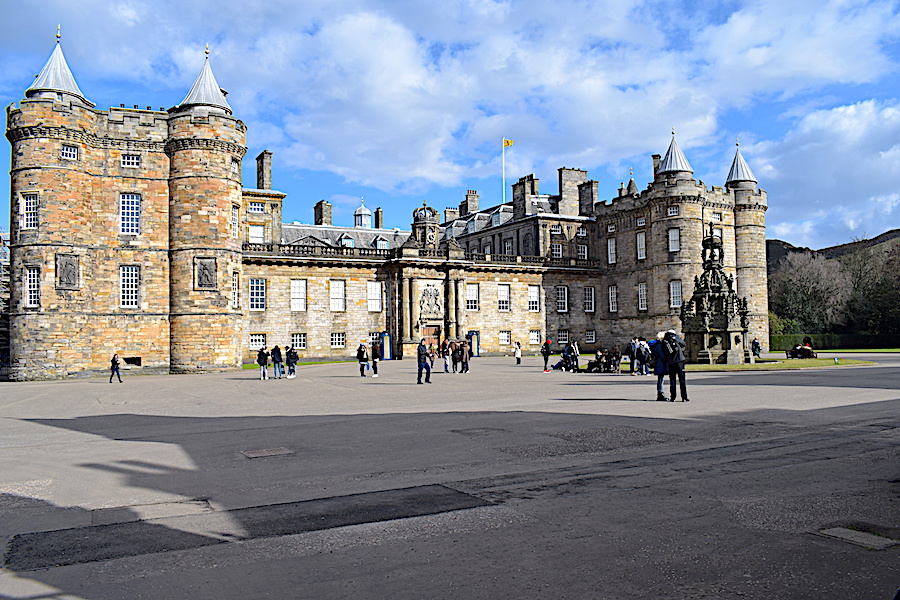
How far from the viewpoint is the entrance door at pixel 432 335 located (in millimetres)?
49781

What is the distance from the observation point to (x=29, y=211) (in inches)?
1328

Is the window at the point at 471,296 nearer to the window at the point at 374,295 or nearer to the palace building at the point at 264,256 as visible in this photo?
the palace building at the point at 264,256

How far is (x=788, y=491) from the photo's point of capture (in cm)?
739

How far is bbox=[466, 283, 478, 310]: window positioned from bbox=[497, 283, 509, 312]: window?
1996 millimetres

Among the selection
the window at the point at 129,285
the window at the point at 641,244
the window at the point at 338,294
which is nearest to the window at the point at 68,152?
the window at the point at 129,285

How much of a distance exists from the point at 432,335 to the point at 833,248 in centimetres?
5572

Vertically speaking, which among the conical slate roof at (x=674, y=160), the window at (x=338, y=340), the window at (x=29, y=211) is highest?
the conical slate roof at (x=674, y=160)

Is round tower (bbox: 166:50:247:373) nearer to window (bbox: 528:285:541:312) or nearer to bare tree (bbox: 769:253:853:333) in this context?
window (bbox: 528:285:541:312)

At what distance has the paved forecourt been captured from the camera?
16.2 ft

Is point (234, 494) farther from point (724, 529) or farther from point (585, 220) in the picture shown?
point (585, 220)

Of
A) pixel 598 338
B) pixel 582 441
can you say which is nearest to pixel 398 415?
pixel 582 441

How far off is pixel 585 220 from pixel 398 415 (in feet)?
155

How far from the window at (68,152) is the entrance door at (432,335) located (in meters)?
24.4

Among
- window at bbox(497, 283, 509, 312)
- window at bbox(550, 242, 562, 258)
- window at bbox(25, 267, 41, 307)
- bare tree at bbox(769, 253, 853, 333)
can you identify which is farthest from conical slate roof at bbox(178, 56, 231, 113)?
bare tree at bbox(769, 253, 853, 333)
